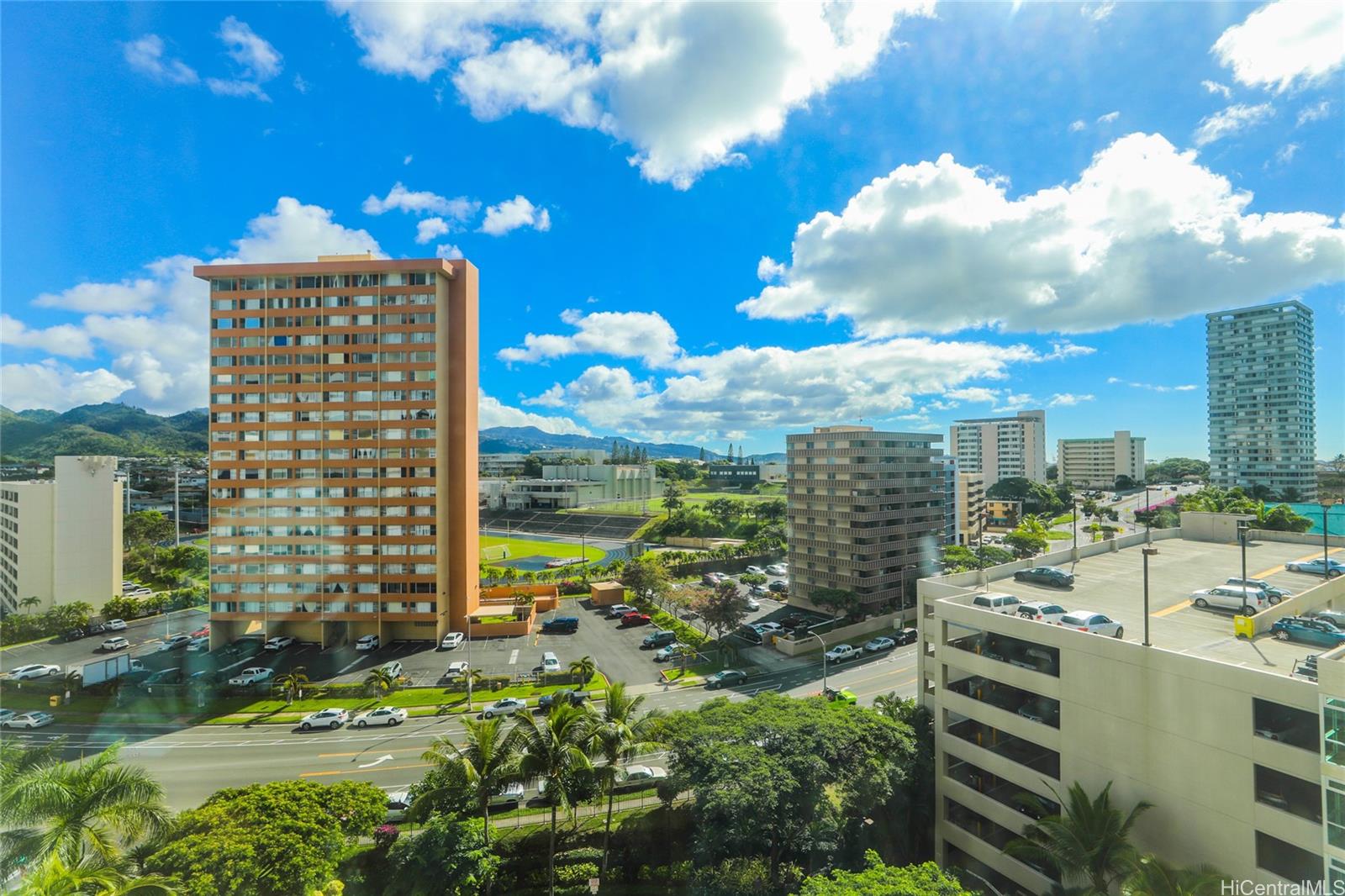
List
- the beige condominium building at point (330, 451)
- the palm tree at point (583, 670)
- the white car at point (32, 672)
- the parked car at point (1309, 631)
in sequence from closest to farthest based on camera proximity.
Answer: the parked car at point (1309, 631) < the white car at point (32, 672) < the palm tree at point (583, 670) < the beige condominium building at point (330, 451)

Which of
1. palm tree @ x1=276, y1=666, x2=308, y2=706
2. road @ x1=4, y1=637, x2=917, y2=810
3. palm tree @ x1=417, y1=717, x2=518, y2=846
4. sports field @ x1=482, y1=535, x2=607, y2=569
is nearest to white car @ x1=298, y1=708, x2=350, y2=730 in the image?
road @ x1=4, y1=637, x2=917, y2=810

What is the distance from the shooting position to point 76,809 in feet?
15.5

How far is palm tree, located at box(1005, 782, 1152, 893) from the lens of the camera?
529 centimetres

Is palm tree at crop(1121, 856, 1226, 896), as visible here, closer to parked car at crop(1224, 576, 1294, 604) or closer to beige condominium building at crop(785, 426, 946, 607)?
parked car at crop(1224, 576, 1294, 604)

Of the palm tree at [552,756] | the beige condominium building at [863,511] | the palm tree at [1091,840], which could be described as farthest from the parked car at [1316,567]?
the palm tree at [552,756]

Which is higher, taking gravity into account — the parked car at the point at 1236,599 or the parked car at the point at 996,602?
the parked car at the point at 1236,599

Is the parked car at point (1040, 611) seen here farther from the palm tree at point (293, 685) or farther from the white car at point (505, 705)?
the palm tree at point (293, 685)

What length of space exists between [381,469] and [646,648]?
10441 mm

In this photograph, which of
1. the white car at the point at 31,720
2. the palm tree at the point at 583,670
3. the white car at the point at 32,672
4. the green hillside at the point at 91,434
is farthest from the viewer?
the palm tree at the point at 583,670

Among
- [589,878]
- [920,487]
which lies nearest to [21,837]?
[589,878]

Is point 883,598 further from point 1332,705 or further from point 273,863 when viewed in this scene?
point 273,863

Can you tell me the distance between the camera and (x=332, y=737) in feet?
35.8

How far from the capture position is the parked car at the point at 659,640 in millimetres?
16741

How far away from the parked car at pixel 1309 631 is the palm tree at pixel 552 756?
8723 mm
